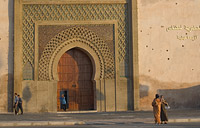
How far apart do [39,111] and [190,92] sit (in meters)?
6.48

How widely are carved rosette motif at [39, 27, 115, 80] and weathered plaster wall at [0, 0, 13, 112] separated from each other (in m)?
1.32

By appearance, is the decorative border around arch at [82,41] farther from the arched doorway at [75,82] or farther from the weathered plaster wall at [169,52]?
the weathered plaster wall at [169,52]

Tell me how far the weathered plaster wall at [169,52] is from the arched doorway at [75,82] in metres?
2.23

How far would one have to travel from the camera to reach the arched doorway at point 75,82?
59.0ft

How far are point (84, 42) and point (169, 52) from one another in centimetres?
369

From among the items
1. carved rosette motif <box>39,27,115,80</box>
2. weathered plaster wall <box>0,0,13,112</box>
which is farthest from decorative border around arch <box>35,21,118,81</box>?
weathered plaster wall <box>0,0,13,112</box>

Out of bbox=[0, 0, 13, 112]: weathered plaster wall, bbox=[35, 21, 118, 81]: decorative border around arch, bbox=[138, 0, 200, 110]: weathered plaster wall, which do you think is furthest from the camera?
bbox=[138, 0, 200, 110]: weathered plaster wall

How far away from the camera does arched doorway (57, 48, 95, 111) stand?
17984mm

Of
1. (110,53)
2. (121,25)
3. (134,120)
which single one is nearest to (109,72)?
(110,53)

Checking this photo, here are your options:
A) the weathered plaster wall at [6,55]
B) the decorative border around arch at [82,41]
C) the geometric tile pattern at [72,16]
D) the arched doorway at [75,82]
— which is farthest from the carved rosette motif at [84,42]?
the weathered plaster wall at [6,55]

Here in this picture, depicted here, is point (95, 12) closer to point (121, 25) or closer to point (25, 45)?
point (121, 25)

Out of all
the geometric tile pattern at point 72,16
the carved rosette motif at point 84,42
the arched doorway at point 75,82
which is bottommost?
the arched doorway at point 75,82

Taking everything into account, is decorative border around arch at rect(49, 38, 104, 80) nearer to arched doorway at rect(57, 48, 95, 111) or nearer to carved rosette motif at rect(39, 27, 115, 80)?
carved rosette motif at rect(39, 27, 115, 80)

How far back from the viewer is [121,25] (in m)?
18.0
